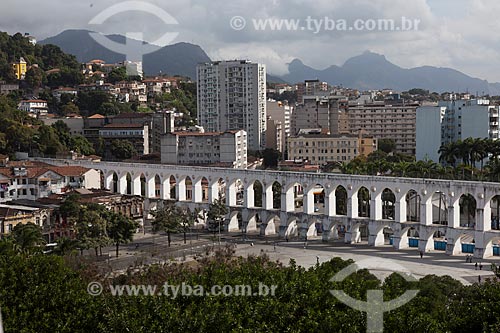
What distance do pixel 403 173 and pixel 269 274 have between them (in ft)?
89.2

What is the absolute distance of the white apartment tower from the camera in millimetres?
75312

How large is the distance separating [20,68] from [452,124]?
4863 cm

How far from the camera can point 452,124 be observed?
64125 millimetres

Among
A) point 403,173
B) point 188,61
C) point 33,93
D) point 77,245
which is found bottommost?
point 77,245

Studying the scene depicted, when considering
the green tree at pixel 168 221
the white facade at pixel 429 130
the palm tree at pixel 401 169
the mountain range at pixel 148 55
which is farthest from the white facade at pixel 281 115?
the mountain range at pixel 148 55

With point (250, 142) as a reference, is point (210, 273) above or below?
below

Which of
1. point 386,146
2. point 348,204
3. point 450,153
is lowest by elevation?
point 348,204

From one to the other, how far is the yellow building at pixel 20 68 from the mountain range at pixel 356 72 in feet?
170

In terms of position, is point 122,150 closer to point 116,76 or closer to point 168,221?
point 168,221

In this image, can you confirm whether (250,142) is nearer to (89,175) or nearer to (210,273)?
(89,175)

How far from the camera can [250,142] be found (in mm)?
76062

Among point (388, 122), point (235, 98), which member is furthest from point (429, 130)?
point (235, 98)

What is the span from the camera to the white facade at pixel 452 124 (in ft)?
203

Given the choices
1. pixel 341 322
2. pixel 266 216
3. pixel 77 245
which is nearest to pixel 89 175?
pixel 266 216
